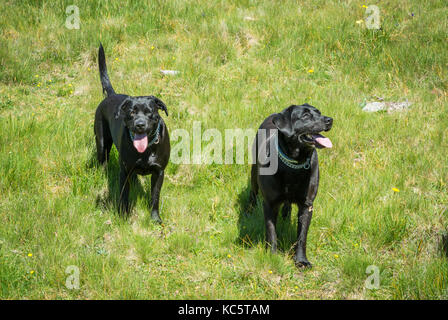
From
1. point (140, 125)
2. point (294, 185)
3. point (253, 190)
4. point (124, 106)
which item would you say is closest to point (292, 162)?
point (294, 185)

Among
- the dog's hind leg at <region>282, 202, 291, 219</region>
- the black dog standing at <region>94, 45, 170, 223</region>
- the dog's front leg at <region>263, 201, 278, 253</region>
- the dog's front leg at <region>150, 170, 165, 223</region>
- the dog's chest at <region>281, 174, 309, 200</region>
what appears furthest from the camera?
the dog's front leg at <region>150, 170, 165, 223</region>

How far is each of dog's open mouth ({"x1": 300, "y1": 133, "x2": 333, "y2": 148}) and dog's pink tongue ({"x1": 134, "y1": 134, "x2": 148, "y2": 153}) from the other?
160cm

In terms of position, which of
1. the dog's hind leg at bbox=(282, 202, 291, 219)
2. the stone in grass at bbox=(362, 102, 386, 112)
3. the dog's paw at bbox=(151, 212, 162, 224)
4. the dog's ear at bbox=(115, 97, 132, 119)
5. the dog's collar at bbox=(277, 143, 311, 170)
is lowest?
the dog's paw at bbox=(151, 212, 162, 224)

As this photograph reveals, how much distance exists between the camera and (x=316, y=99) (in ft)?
21.0

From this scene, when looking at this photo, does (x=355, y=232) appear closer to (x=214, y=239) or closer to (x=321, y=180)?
(x=321, y=180)

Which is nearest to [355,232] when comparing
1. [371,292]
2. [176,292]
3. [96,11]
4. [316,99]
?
[371,292]

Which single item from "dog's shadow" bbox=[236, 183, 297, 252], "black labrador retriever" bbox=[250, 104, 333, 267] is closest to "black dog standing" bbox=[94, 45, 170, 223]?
"dog's shadow" bbox=[236, 183, 297, 252]

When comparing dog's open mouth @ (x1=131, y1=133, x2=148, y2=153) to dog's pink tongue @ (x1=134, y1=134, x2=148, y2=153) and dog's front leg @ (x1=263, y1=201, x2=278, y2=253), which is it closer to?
dog's pink tongue @ (x1=134, y1=134, x2=148, y2=153)

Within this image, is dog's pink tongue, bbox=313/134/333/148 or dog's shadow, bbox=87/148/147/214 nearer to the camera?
dog's pink tongue, bbox=313/134/333/148

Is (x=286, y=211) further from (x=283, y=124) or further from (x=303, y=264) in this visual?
(x=283, y=124)

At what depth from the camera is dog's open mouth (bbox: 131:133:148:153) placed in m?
4.30

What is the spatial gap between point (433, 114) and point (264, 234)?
3.39 meters

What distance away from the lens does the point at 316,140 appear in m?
3.76

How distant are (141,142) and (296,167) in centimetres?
160
